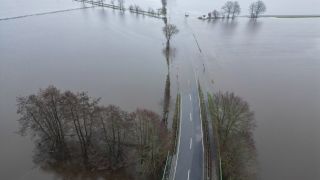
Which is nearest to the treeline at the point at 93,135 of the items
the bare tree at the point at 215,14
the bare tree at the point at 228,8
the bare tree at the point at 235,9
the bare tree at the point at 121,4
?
the bare tree at the point at 215,14

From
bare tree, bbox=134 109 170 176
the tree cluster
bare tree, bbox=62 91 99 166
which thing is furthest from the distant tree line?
bare tree, bbox=134 109 170 176

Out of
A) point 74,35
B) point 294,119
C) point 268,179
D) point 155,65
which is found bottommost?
point 268,179

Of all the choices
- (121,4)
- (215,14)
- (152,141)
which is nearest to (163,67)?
(152,141)

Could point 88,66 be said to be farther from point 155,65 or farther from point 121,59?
point 155,65

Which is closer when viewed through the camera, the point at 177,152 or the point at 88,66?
the point at 177,152

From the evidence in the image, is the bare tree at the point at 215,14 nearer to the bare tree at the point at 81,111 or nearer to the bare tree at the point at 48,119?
the bare tree at the point at 81,111

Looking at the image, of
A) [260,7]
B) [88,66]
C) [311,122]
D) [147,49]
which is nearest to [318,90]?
[311,122]

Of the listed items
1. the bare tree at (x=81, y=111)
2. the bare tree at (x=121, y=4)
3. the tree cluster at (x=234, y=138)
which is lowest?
the tree cluster at (x=234, y=138)
